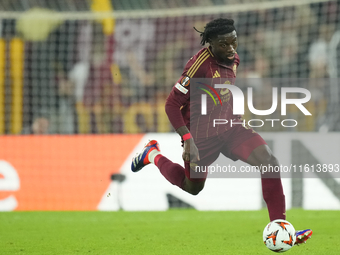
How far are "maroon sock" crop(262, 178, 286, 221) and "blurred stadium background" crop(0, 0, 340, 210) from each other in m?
3.84

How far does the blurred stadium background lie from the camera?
8430 millimetres

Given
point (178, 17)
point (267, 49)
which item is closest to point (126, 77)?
point (178, 17)

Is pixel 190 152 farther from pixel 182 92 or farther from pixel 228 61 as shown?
pixel 228 61

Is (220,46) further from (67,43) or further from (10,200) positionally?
(67,43)

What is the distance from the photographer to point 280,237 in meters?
4.13

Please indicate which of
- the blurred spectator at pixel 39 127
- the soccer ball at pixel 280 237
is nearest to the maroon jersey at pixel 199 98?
the soccer ball at pixel 280 237

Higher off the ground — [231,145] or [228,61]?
[228,61]

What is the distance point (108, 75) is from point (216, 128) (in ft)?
20.7

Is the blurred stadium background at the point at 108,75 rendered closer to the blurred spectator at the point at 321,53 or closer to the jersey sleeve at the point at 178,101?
the blurred spectator at the point at 321,53

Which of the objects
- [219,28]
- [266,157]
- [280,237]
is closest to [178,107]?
[219,28]

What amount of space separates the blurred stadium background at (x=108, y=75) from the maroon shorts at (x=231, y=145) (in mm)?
3468

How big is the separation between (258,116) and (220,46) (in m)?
5.08

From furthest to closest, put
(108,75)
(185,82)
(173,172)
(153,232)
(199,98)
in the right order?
(108,75)
(153,232)
(173,172)
(199,98)
(185,82)

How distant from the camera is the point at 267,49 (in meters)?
11.1
